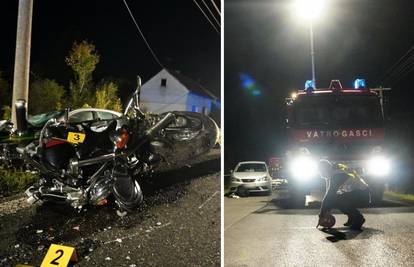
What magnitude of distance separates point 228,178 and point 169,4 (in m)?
2.03

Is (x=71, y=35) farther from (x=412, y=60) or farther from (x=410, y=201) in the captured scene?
(x=412, y=60)

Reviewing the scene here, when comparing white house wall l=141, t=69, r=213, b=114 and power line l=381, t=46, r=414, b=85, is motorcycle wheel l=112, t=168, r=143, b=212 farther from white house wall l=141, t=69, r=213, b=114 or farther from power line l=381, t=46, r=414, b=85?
power line l=381, t=46, r=414, b=85

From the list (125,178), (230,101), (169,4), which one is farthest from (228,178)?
(169,4)

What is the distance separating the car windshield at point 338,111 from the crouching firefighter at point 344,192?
0.63 m

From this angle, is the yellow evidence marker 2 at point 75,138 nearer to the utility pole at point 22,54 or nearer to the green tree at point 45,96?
the green tree at point 45,96

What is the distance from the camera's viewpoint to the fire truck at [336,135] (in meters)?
3.18

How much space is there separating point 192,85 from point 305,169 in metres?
1.33

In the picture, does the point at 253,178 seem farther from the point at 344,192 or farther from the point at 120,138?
the point at 120,138

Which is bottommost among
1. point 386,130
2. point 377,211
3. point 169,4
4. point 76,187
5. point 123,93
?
point 377,211

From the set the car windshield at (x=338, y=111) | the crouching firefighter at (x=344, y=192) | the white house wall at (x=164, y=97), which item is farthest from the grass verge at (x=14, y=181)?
the car windshield at (x=338, y=111)

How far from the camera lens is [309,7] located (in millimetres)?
3654

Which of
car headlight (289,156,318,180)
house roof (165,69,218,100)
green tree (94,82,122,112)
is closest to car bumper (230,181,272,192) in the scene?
car headlight (289,156,318,180)

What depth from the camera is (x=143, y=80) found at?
121 inches

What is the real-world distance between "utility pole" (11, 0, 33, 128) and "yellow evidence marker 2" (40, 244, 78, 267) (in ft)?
3.97
